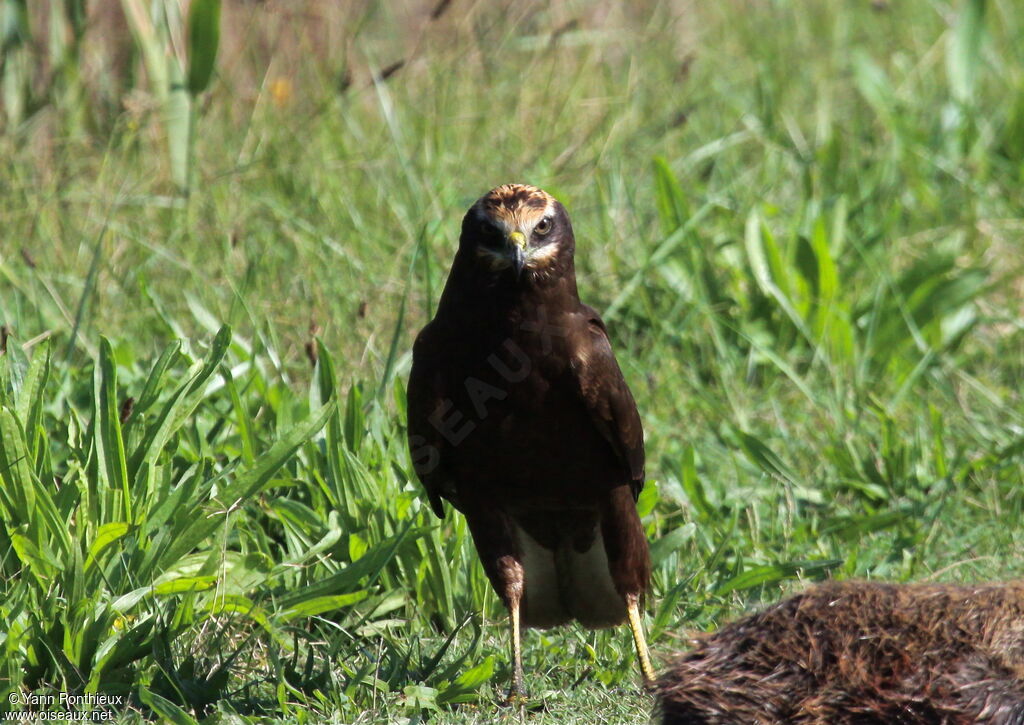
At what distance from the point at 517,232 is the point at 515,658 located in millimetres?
1185

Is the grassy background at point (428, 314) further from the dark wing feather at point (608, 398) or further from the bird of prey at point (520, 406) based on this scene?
the dark wing feather at point (608, 398)

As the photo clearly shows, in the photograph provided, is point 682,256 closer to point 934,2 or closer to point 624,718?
point 624,718

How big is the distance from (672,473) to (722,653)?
6.74ft

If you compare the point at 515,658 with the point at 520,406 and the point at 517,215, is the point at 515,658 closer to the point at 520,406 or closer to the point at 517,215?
the point at 520,406

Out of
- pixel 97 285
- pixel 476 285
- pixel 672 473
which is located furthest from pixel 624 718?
pixel 97 285

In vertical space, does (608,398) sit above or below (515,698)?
above

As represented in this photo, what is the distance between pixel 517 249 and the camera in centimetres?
369

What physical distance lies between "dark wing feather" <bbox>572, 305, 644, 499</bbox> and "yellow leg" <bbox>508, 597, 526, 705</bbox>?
521mm

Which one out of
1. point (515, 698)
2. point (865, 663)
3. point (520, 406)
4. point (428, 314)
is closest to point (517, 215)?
point (520, 406)

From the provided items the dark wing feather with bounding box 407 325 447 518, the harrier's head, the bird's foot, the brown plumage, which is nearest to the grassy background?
the bird's foot

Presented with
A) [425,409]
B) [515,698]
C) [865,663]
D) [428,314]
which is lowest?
[515,698]

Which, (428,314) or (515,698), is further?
(428,314)

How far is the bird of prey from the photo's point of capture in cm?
373

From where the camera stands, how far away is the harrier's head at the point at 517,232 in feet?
12.3
